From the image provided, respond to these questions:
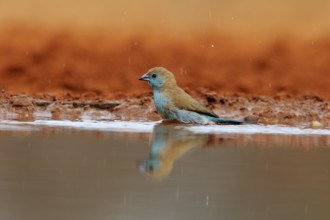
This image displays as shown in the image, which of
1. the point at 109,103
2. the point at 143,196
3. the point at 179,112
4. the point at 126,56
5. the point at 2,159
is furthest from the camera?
the point at 126,56

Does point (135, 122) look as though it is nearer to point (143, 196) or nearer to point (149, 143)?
point (149, 143)

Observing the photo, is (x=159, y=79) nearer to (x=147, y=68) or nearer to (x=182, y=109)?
(x=182, y=109)

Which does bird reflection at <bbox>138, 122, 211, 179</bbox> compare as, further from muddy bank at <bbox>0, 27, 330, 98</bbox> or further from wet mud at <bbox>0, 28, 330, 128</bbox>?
muddy bank at <bbox>0, 27, 330, 98</bbox>

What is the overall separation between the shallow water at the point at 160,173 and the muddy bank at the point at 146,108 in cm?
144

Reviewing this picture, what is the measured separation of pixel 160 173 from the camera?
6879 millimetres

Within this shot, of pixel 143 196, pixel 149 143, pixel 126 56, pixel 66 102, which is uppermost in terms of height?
pixel 126 56

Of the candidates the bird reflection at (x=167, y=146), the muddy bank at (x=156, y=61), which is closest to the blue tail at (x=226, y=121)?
the bird reflection at (x=167, y=146)

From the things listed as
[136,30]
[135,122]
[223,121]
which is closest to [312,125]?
[223,121]

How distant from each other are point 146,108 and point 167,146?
3.80m

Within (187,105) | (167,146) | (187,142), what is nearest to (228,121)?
(187,105)

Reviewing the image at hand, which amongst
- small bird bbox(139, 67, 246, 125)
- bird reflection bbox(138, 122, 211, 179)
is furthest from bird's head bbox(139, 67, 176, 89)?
bird reflection bbox(138, 122, 211, 179)

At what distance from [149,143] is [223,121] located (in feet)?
7.10

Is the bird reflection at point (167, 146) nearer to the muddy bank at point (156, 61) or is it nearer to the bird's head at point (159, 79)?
the bird's head at point (159, 79)

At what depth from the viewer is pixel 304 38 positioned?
14.3 m
